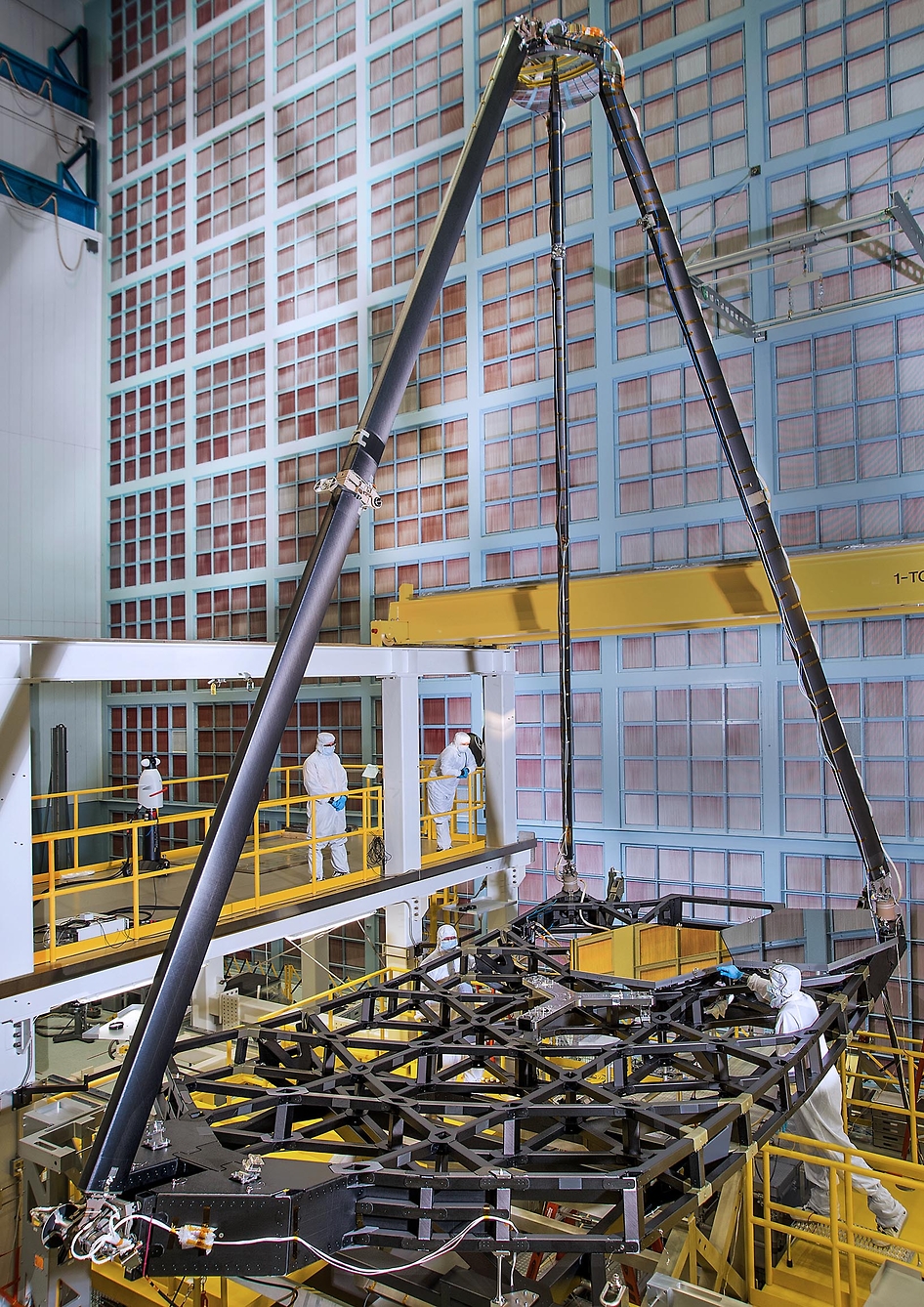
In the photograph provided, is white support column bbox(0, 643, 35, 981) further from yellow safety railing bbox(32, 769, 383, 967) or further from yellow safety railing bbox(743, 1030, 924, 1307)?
yellow safety railing bbox(743, 1030, 924, 1307)

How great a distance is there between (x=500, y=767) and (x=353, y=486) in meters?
10.4

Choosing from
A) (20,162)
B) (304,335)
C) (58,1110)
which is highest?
(20,162)

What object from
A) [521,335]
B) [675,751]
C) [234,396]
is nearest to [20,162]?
Result: [234,396]

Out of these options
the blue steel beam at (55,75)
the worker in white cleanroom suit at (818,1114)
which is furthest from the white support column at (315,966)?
the blue steel beam at (55,75)

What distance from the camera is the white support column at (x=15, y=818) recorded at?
840cm

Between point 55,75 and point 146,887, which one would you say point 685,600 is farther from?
point 55,75

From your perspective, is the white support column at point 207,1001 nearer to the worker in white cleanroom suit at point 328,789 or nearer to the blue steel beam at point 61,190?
the worker in white cleanroom suit at point 328,789

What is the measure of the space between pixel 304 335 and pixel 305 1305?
19.4 metres

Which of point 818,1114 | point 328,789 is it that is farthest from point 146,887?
point 818,1114

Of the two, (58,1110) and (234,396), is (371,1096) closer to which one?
(58,1110)

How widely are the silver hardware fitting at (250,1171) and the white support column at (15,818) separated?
4.88 metres

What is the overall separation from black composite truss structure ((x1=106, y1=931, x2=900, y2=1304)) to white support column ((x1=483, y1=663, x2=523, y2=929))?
24.0ft

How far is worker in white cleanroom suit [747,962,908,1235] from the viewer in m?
6.91

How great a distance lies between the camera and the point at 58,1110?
789 centimetres
